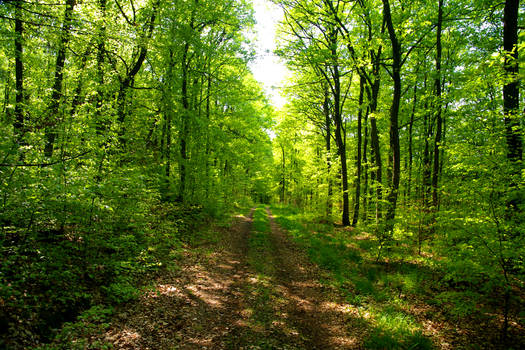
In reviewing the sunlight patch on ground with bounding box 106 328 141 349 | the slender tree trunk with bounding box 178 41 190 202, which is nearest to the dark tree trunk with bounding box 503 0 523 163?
the sunlight patch on ground with bounding box 106 328 141 349

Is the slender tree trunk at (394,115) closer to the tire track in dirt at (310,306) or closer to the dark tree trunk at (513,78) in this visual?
the dark tree trunk at (513,78)

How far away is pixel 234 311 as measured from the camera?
596 cm

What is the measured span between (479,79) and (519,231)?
431cm

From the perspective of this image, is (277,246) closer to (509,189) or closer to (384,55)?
(509,189)

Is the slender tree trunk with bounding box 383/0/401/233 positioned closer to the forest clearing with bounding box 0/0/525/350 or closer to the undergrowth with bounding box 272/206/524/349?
the forest clearing with bounding box 0/0/525/350

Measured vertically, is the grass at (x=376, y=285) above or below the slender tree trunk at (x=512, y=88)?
below

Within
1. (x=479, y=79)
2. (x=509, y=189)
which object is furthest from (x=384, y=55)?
(x=509, y=189)

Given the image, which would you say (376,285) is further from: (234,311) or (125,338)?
(125,338)

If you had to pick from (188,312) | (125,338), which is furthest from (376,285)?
(125,338)

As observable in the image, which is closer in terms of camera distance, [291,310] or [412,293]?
[291,310]

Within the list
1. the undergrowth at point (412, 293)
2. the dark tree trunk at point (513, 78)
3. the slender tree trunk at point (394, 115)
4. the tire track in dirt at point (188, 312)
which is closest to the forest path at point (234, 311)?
the tire track in dirt at point (188, 312)

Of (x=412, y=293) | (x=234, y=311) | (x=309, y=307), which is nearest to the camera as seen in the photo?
(x=234, y=311)

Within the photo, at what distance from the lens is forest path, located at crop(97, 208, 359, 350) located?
188 inches

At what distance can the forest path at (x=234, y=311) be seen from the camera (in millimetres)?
4766
